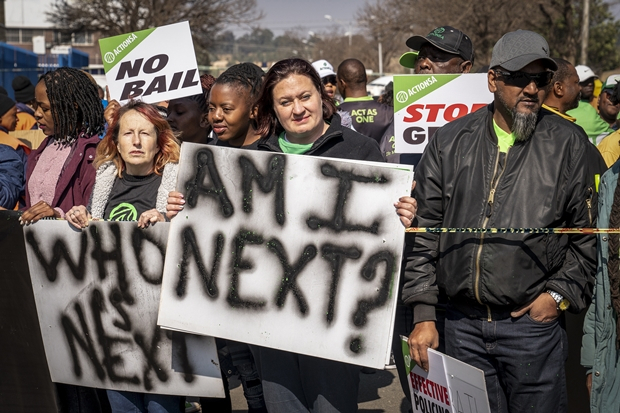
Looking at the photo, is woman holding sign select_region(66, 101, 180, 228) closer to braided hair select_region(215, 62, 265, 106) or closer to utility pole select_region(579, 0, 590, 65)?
braided hair select_region(215, 62, 265, 106)

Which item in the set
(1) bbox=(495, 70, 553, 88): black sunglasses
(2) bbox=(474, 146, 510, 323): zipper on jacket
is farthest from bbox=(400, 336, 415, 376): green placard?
(1) bbox=(495, 70, 553, 88): black sunglasses

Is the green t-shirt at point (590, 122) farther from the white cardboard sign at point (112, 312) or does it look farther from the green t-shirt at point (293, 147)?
the white cardboard sign at point (112, 312)

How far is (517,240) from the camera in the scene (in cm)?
314

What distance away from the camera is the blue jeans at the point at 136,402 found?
4016mm

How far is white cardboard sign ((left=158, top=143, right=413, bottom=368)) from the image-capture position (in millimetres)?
3352

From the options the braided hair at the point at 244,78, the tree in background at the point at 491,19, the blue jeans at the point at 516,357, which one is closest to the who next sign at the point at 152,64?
the braided hair at the point at 244,78

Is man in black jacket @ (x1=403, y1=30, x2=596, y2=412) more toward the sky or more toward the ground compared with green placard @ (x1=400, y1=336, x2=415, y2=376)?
more toward the sky

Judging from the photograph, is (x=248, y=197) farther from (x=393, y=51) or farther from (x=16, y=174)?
(x=393, y=51)

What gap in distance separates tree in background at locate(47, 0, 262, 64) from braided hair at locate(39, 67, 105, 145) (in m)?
33.1

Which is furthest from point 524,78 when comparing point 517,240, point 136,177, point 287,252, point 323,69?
point 323,69

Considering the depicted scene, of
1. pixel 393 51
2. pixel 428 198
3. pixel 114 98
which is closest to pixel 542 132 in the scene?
pixel 428 198

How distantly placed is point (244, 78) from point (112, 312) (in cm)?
165

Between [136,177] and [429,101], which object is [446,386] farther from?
[429,101]

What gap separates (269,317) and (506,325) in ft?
3.35
